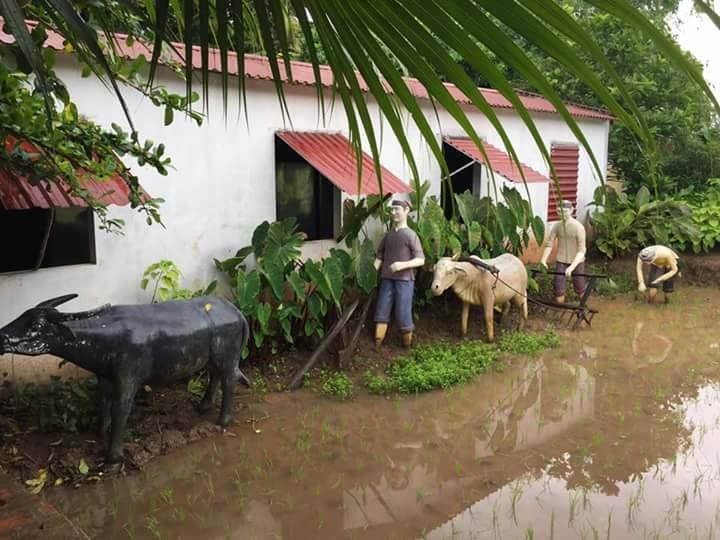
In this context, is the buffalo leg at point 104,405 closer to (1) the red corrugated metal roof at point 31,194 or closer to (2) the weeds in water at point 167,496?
(2) the weeds in water at point 167,496

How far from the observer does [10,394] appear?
518cm

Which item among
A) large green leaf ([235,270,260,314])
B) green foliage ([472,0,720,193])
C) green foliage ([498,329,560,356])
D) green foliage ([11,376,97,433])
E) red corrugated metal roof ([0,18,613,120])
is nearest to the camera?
red corrugated metal roof ([0,18,613,120])

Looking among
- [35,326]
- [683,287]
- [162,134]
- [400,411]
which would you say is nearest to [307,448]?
[400,411]

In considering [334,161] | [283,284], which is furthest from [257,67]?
[283,284]

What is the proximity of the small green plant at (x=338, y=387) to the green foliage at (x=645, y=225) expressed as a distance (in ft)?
21.4

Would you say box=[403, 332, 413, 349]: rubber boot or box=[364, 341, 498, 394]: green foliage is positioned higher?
box=[403, 332, 413, 349]: rubber boot

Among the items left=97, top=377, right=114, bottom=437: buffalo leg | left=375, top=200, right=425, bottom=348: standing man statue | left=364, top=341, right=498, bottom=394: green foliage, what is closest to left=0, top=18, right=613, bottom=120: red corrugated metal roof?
left=375, top=200, right=425, bottom=348: standing man statue

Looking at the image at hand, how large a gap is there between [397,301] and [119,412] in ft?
11.6

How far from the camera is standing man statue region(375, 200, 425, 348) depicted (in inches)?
284

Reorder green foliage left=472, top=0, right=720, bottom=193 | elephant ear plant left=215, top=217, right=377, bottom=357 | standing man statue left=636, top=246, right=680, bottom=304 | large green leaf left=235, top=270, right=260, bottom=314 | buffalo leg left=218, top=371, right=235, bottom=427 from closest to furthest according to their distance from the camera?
buffalo leg left=218, top=371, right=235, bottom=427, large green leaf left=235, top=270, right=260, bottom=314, elephant ear plant left=215, top=217, right=377, bottom=357, standing man statue left=636, top=246, right=680, bottom=304, green foliage left=472, top=0, right=720, bottom=193

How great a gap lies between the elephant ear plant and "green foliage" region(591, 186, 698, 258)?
A: 20.0 ft

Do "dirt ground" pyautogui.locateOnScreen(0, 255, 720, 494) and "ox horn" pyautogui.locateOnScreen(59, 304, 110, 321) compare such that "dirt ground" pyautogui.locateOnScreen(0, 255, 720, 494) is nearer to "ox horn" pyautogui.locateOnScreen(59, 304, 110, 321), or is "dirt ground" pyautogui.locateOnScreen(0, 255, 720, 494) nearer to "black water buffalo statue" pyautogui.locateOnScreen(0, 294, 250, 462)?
"black water buffalo statue" pyautogui.locateOnScreen(0, 294, 250, 462)

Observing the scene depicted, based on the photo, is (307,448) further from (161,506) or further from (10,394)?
(10,394)

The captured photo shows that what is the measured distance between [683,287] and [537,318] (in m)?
3.90
